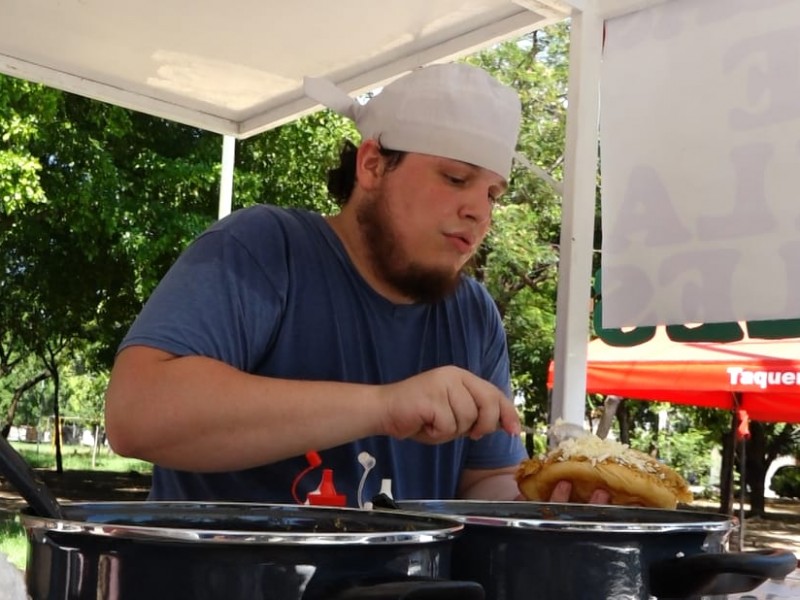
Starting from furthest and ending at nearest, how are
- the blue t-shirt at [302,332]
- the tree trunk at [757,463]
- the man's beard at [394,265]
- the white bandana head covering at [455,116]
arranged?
the tree trunk at [757,463] < the man's beard at [394,265] < the white bandana head covering at [455,116] < the blue t-shirt at [302,332]

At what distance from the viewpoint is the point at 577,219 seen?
89.2 inches

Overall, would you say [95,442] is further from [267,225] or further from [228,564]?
[228,564]

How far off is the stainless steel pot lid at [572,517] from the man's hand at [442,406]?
0.39 ft

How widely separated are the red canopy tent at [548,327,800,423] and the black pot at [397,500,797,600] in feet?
18.0

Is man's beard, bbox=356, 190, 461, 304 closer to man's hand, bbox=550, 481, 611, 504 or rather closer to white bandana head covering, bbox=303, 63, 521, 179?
white bandana head covering, bbox=303, 63, 521, 179

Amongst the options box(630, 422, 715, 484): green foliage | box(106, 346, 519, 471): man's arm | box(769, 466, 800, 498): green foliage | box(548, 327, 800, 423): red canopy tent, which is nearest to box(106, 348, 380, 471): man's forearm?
box(106, 346, 519, 471): man's arm

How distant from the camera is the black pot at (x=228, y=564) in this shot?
0.59 meters

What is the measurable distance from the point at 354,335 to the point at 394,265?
13cm

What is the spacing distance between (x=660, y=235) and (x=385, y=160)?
28.2 inches

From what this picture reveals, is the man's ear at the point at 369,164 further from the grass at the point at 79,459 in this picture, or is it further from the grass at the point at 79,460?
the grass at the point at 79,459

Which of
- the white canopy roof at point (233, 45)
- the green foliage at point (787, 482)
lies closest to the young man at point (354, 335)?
the white canopy roof at point (233, 45)

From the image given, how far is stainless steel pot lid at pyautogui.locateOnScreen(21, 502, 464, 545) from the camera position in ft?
2.05

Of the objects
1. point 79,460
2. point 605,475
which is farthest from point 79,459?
point 605,475

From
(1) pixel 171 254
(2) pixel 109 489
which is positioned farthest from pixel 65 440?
(1) pixel 171 254
